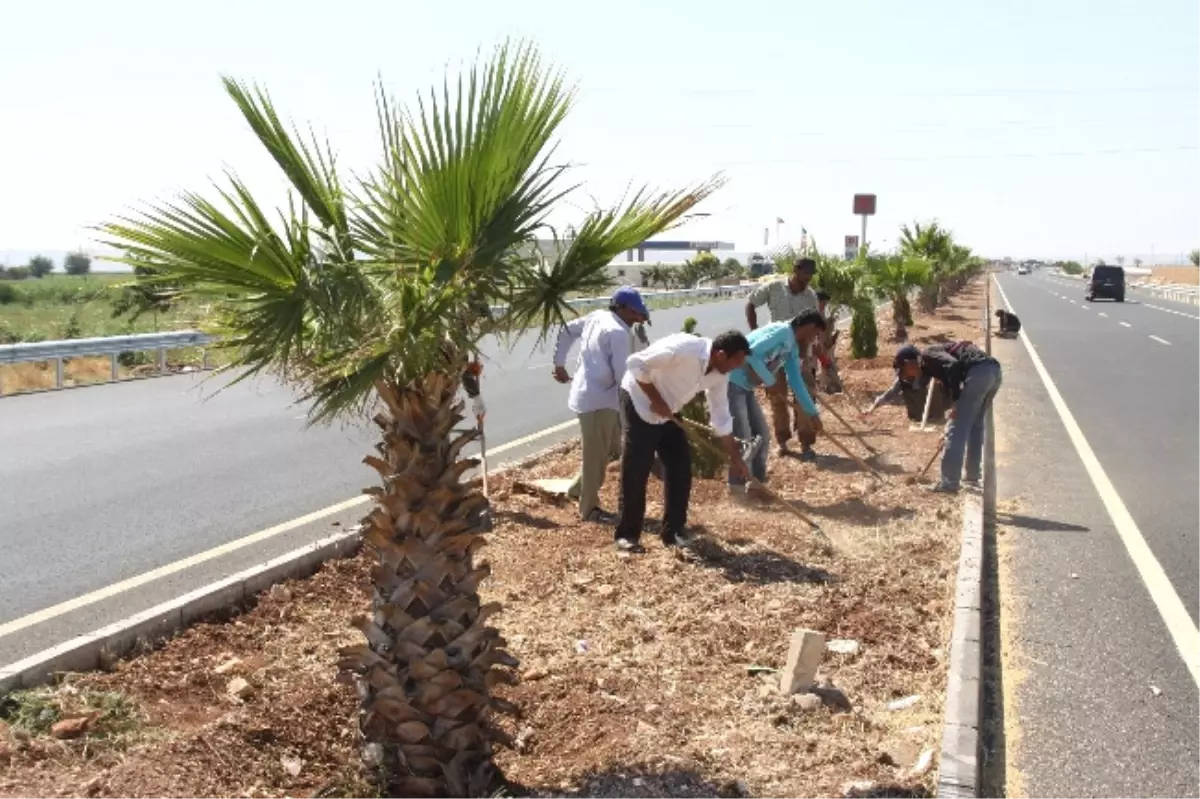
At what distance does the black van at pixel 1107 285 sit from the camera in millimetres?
54281

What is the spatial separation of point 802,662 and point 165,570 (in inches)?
147

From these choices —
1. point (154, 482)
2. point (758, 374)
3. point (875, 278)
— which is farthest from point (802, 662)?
point (875, 278)

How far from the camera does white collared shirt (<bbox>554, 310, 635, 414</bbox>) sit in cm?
754

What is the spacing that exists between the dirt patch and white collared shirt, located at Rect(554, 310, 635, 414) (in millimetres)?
790

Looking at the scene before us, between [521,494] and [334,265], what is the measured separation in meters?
5.21

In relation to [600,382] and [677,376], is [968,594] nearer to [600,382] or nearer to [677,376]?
[677,376]

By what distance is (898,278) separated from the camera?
23.9 meters

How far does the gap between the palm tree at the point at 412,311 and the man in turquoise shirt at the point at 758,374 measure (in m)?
4.91

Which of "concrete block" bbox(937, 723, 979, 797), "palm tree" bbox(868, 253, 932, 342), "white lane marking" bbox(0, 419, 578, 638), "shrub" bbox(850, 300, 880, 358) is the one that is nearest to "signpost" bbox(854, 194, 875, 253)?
"palm tree" bbox(868, 253, 932, 342)

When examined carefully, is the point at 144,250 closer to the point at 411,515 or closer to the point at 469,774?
the point at 411,515

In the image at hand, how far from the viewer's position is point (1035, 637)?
19.4ft

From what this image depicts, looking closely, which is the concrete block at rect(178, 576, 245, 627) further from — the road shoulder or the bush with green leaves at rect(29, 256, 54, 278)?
the bush with green leaves at rect(29, 256, 54, 278)

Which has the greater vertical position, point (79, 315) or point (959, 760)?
point (959, 760)

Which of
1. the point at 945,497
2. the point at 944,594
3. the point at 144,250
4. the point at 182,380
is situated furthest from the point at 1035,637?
the point at 182,380
